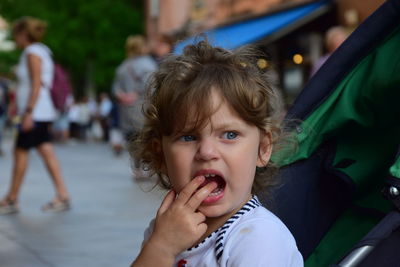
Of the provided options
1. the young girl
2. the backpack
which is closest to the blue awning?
the backpack

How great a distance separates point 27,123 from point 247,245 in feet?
16.5

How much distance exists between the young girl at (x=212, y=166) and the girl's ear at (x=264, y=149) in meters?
0.03

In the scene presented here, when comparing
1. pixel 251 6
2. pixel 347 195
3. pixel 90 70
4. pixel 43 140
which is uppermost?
pixel 347 195

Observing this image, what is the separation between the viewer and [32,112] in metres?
6.77

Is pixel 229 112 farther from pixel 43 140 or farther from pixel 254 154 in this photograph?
pixel 43 140

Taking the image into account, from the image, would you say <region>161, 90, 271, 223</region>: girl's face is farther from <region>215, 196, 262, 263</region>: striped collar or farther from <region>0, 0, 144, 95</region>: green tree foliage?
<region>0, 0, 144, 95</region>: green tree foliage

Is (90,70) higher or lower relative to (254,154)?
lower

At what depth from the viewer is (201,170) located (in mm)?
1962

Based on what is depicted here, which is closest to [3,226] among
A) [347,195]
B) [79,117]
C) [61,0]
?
[347,195]

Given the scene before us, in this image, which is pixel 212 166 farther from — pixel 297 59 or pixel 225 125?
pixel 297 59

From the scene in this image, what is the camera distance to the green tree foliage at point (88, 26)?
29.0 meters

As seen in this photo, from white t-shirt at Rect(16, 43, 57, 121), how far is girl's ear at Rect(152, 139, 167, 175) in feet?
15.5

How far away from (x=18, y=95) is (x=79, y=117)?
1858cm

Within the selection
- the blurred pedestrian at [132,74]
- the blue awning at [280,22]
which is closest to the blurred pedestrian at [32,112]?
the blurred pedestrian at [132,74]
